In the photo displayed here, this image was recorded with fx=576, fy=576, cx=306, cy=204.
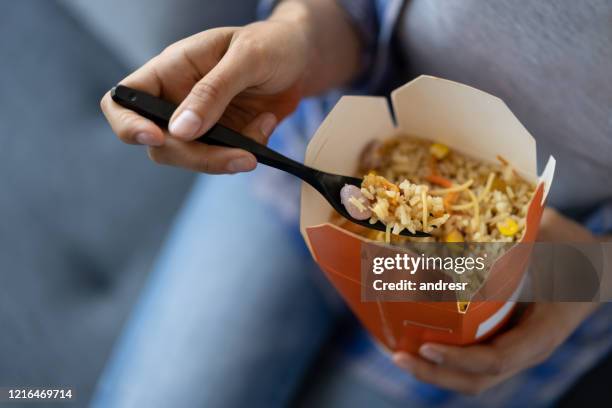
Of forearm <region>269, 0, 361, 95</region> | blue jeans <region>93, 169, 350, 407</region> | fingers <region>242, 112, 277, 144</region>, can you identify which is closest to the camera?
fingers <region>242, 112, 277, 144</region>

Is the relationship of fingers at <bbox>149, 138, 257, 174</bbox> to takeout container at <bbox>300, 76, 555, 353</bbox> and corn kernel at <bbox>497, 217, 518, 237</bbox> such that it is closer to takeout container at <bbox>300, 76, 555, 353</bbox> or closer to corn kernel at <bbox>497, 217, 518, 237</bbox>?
takeout container at <bbox>300, 76, 555, 353</bbox>

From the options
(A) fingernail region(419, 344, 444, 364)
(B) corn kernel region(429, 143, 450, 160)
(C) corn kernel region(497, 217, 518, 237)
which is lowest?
(A) fingernail region(419, 344, 444, 364)

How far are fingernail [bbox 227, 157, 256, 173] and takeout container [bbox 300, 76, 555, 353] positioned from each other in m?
0.05

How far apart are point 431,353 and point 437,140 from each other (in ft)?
0.72

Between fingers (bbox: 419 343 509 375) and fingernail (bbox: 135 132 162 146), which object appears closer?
fingernail (bbox: 135 132 162 146)

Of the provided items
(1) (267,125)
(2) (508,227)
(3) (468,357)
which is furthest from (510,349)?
(1) (267,125)

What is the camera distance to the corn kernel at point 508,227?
1.56ft

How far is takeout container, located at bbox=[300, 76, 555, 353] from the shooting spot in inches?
17.9

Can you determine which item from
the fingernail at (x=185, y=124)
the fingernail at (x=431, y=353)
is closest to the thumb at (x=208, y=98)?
the fingernail at (x=185, y=124)

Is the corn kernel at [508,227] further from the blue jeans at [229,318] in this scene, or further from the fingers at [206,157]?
the blue jeans at [229,318]

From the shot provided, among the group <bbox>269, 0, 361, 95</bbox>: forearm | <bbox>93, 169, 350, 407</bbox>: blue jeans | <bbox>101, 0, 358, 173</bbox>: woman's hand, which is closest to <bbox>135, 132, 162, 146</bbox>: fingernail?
<bbox>101, 0, 358, 173</bbox>: woman's hand

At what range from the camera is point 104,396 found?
0.83 m

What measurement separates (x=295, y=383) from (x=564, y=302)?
0.38 meters

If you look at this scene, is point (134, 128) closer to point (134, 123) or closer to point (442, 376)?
point (134, 123)
